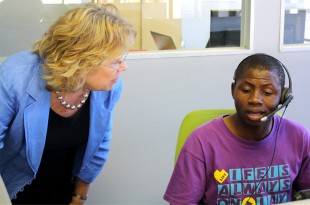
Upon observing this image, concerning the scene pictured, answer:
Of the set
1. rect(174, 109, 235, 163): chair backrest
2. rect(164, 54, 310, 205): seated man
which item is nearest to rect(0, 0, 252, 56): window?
rect(174, 109, 235, 163): chair backrest

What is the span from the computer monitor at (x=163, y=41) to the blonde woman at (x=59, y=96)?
911 mm

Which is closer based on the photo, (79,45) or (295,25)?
(79,45)

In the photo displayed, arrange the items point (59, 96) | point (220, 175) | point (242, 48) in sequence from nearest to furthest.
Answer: point (220, 175) → point (59, 96) → point (242, 48)

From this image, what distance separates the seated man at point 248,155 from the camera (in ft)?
4.02

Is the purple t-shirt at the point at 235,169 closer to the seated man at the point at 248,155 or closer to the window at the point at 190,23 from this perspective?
the seated man at the point at 248,155

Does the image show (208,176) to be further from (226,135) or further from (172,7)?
(172,7)

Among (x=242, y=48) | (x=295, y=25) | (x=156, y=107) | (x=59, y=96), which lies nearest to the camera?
(x=59, y=96)

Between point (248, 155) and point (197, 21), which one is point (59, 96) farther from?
point (197, 21)

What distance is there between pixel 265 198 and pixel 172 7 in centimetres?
160

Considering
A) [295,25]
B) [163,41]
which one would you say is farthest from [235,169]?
[295,25]

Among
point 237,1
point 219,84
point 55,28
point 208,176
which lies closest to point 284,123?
point 208,176

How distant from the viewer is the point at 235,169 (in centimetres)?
123

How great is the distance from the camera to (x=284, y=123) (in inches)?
52.8

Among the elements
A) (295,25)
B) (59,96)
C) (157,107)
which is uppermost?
(295,25)
